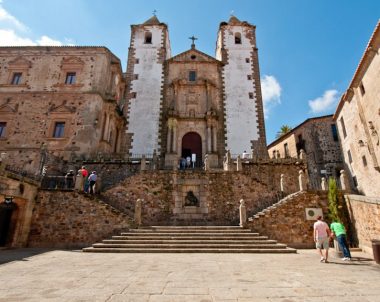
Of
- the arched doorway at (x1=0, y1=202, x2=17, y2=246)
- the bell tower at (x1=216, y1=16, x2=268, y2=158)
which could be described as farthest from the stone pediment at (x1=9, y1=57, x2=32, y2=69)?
the bell tower at (x1=216, y1=16, x2=268, y2=158)

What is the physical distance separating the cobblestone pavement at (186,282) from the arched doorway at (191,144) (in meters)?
17.4

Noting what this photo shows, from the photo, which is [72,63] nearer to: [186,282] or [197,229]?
[197,229]

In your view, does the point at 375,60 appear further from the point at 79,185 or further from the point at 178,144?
the point at 79,185

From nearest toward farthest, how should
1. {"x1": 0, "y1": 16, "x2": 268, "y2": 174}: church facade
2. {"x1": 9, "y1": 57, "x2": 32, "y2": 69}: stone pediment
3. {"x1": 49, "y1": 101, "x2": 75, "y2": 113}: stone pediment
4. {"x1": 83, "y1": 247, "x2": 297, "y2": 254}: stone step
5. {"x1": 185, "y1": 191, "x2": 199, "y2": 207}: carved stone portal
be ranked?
{"x1": 83, "y1": 247, "x2": 297, "y2": 254}: stone step → {"x1": 185, "y1": 191, "x2": 199, "y2": 207}: carved stone portal → {"x1": 0, "y1": 16, "x2": 268, "y2": 174}: church facade → {"x1": 49, "y1": 101, "x2": 75, "y2": 113}: stone pediment → {"x1": 9, "y1": 57, "x2": 32, "y2": 69}: stone pediment

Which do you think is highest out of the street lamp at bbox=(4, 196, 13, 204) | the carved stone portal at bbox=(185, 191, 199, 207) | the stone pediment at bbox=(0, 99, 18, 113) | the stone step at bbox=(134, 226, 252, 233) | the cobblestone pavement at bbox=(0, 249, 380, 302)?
the stone pediment at bbox=(0, 99, 18, 113)

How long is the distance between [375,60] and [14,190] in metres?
22.3

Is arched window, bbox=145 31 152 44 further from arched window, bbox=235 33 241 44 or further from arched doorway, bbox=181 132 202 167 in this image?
arched doorway, bbox=181 132 202 167

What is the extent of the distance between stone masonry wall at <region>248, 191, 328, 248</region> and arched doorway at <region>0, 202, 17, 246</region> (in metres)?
12.8

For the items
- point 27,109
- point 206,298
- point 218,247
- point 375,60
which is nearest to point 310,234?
point 218,247

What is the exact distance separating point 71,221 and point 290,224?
1208 cm

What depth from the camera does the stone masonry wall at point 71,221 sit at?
1220cm

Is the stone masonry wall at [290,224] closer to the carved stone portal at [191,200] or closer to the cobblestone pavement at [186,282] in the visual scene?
the carved stone portal at [191,200]

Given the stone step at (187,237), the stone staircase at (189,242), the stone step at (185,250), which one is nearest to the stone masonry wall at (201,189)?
the stone staircase at (189,242)

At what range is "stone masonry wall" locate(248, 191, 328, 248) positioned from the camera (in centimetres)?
1237
